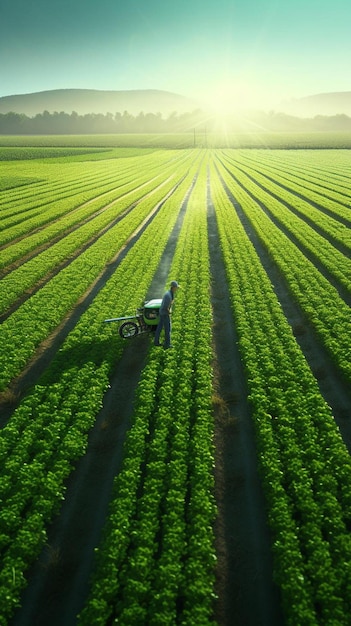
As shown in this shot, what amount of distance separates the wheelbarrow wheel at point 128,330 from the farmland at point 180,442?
1.53 ft

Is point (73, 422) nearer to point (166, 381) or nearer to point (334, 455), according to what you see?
point (166, 381)

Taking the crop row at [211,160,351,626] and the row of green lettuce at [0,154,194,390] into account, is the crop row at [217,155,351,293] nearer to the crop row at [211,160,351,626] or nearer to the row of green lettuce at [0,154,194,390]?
the crop row at [211,160,351,626]

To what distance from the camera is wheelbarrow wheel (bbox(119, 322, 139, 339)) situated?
17611 millimetres

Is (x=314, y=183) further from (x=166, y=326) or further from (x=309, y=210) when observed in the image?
(x=166, y=326)

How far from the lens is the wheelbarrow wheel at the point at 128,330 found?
17611 mm

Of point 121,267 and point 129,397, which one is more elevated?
point 121,267

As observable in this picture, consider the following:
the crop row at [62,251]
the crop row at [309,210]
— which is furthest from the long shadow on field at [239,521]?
the crop row at [309,210]

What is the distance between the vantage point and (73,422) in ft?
41.7

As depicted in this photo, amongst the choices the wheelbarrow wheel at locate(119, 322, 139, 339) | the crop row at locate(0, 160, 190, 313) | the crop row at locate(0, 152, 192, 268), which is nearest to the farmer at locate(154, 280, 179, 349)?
the wheelbarrow wheel at locate(119, 322, 139, 339)

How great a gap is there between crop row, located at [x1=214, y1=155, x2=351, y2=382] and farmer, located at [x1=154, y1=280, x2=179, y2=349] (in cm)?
660

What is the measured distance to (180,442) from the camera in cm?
1145

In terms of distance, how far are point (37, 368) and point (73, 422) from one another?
4.36 metres

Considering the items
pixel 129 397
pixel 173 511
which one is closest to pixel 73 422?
pixel 129 397

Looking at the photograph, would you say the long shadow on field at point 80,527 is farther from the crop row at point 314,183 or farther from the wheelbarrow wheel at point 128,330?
the crop row at point 314,183
